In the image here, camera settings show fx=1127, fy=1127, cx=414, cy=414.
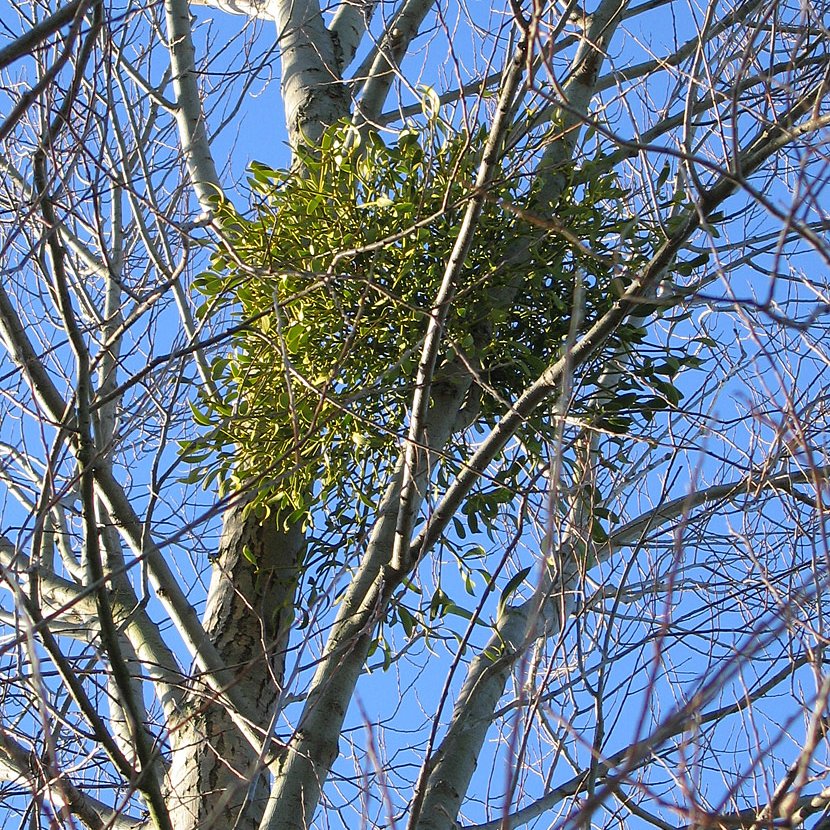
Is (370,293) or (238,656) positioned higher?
(370,293)

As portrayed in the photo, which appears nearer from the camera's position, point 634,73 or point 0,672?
point 0,672

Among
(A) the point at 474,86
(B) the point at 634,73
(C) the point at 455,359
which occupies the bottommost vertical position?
(C) the point at 455,359

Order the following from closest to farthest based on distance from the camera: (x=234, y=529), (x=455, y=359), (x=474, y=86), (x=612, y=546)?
1. (x=455, y=359)
2. (x=234, y=529)
3. (x=612, y=546)
4. (x=474, y=86)

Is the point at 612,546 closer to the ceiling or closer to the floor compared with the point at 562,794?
closer to the ceiling

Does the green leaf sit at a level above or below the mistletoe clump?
below

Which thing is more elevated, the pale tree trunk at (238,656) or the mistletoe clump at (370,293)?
the mistletoe clump at (370,293)

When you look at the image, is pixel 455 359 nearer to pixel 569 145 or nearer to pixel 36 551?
pixel 569 145

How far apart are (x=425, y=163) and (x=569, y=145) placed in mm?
385

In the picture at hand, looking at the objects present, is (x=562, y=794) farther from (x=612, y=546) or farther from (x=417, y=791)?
(x=417, y=791)

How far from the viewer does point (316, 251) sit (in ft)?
6.23

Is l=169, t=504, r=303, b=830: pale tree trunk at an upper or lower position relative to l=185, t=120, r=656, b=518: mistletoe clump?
lower

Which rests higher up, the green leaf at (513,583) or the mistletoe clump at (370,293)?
the mistletoe clump at (370,293)

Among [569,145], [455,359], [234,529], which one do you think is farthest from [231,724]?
[569,145]

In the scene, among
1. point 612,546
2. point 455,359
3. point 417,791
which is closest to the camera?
point 417,791
